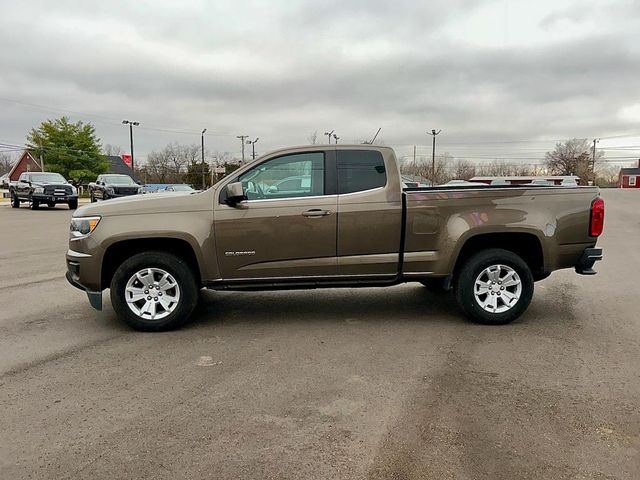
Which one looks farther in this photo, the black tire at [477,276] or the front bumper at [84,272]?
the black tire at [477,276]

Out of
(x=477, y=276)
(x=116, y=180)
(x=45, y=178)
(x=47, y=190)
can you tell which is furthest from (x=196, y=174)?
(x=477, y=276)

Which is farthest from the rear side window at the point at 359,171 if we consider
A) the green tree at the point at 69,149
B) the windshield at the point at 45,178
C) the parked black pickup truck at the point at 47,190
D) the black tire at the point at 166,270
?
the green tree at the point at 69,149

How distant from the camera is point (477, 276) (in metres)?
5.60

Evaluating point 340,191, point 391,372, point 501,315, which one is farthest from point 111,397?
point 501,315

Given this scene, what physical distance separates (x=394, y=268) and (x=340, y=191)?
3.33ft

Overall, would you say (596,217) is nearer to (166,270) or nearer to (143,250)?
(166,270)

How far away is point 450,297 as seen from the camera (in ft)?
23.1

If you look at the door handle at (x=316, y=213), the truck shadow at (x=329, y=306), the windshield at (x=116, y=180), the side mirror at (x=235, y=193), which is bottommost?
the truck shadow at (x=329, y=306)

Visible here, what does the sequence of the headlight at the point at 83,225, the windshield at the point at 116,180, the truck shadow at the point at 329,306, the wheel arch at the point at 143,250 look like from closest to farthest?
the headlight at the point at 83,225
the wheel arch at the point at 143,250
the truck shadow at the point at 329,306
the windshield at the point at 116,180

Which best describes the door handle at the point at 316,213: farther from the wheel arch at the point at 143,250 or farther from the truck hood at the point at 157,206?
the wheel arch at the point at 143,250

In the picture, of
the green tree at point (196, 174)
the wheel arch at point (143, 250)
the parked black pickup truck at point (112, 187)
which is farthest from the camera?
the green tree at point (196, 174)

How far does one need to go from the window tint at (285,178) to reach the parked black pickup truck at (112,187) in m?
26.7

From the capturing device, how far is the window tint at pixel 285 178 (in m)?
5.49

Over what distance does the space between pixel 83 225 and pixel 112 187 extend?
26.6 meters
